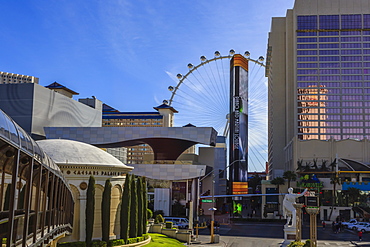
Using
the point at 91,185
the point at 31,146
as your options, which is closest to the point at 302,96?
the point at 91,185

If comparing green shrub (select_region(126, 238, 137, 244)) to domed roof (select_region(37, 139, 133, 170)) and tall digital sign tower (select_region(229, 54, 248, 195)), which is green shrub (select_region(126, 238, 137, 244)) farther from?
tall digital sign tower (select_region(229, 54, 248, 195))

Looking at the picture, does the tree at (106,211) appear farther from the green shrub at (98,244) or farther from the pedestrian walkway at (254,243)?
the pedestrian walkway at (254,243)

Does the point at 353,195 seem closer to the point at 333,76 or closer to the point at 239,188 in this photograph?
the point at 239,188

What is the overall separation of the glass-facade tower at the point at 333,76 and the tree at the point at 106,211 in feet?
347

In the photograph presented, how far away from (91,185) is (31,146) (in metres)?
24.9

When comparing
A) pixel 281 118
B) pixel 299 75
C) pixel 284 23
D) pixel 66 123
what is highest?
pixel 284 23

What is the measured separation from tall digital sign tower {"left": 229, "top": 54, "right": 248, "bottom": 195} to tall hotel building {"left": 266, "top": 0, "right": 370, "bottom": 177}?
118 feet

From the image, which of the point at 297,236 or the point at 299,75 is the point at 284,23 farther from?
the point at 297,236

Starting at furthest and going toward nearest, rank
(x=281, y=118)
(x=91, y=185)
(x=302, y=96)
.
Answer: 1. (x=281, y=118)
2. (x=302, y=96)
3. (x=91, y=185)

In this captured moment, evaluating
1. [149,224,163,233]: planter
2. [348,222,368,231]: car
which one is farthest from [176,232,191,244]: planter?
[348,222,368,231]: car

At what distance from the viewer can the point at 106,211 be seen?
127ft

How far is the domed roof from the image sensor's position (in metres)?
39.3

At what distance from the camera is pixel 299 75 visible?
139 m

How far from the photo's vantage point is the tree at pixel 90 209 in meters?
37.2
